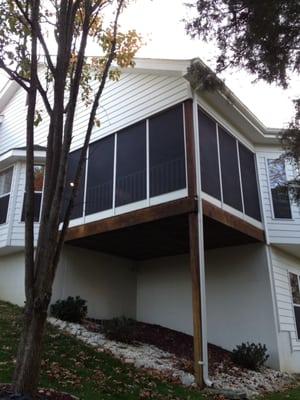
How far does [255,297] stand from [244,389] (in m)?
3.54

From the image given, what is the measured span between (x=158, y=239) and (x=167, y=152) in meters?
2.47

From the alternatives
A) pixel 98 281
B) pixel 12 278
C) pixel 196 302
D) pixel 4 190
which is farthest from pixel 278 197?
pixel 4 190

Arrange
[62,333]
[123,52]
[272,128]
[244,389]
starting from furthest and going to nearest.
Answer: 1. [272,128]
2. [62,333]
3. [244,389]
4. [123,52]

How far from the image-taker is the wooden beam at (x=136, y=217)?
8453 mm

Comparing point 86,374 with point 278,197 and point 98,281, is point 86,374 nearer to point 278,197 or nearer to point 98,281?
point 98,281

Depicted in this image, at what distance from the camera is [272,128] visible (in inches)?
467

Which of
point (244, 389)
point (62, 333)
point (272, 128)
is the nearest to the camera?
point (244, 389)

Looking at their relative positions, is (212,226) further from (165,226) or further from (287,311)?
(287,311)

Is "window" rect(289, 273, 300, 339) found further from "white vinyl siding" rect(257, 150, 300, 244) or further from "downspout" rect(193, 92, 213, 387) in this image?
"downspout" rect(193, 92, 213, 387)

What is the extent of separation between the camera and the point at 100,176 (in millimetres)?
10922

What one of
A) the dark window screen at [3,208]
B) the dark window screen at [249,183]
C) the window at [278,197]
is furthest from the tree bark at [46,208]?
the dark window screen at [3,208]

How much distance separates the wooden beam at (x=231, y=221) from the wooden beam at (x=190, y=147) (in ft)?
1.31

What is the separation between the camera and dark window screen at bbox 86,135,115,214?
34.3ft

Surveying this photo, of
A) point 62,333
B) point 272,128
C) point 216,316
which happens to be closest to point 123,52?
point 62,333
